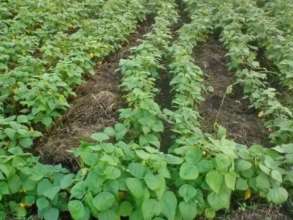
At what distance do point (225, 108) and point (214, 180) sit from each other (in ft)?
6.96

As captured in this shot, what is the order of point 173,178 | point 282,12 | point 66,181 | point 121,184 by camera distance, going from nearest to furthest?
point 121,184
point 66,181
point 173,178
point 282,12

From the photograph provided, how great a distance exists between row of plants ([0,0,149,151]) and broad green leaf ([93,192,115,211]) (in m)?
0.91

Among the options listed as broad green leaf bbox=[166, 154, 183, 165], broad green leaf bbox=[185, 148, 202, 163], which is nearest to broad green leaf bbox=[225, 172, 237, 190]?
broad green leaf bbox=[185, 148, 202, 163]

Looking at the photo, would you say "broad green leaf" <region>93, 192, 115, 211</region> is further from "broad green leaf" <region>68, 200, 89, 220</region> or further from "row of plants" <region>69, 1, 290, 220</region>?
"broad green leaf" <region>68, 200, 89, 220</region>

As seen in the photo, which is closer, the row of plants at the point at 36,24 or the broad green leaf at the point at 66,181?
the broad green leaf at the point at 66,181

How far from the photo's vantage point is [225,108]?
516cm

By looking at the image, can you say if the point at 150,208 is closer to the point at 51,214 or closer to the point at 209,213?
the point at 209,213

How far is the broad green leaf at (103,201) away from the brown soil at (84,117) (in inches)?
36.4

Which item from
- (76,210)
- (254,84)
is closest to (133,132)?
(76,210)

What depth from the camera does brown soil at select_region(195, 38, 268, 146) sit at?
15.2ft

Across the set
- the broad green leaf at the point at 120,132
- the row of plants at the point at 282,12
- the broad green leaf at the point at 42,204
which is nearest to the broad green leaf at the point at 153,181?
the broad green leaf at the point at 120,132

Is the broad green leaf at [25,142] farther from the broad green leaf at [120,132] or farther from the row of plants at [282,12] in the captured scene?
the row of plants at [282,12]

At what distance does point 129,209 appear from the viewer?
10.3 ft

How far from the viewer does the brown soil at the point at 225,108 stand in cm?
462
